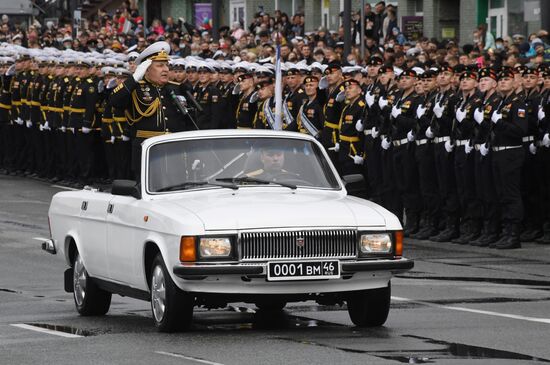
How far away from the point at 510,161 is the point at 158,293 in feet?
29.2

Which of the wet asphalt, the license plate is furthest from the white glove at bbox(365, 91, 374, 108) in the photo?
the license plate

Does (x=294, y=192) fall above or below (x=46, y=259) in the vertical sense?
above

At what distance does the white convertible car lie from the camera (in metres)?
12.1

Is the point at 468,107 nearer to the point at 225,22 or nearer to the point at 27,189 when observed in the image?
the point at 27,189

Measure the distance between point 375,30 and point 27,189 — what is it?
8.80 m

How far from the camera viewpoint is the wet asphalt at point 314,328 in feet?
37.1

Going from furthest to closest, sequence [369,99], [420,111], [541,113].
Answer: [369,99], [420,111], [541,113]

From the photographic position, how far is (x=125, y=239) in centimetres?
1321

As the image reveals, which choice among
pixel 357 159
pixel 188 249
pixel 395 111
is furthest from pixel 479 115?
pixel 188 249

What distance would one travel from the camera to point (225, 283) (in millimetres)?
12141

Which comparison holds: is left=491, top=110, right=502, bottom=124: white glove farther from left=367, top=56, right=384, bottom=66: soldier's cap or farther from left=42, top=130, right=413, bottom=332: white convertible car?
left=42, top=130, right=413, bottom=332: white convertible car

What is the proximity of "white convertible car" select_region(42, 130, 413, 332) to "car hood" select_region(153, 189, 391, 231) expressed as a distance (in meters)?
0.01

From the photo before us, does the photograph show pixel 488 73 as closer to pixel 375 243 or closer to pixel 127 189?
pixel 127 189

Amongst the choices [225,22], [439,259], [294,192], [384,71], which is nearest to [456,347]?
[294,192]
